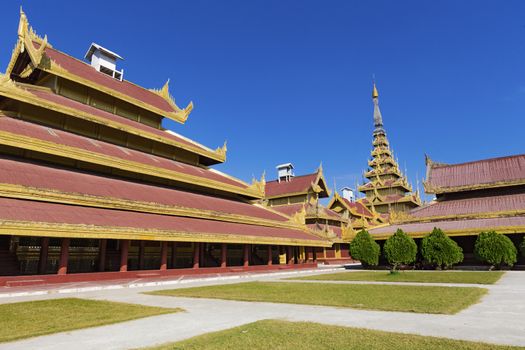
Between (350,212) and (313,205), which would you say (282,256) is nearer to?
(313,205)

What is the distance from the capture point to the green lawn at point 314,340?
5008 mm

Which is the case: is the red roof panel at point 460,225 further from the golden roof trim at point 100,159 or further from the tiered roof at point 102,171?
the golden roof trim at point 100,159

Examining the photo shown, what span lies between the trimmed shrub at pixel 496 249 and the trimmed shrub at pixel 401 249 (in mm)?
4201

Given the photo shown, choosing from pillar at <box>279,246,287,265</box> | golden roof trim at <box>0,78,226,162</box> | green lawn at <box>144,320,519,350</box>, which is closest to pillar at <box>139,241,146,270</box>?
golden roof trim at <box>0,78,226,162</box>

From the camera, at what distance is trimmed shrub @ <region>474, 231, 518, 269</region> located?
23000 millimetres

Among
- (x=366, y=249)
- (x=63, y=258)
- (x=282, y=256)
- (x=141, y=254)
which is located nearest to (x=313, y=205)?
(x=282, y=256)

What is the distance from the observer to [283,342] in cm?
539

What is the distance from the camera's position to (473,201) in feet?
99.5

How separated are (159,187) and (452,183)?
85.6 feet

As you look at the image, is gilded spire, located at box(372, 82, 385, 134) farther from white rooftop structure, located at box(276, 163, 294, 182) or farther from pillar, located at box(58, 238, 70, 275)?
pillar, located at box(58, 238, 70, 275)

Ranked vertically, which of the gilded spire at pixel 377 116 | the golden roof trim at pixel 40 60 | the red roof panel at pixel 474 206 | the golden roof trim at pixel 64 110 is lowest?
the red roof panel at pixel 474 206

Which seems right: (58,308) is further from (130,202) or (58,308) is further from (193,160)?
(193,160)

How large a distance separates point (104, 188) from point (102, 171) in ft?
9.72

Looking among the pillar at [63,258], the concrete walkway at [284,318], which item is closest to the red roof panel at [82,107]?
the pillar at [63,258]
